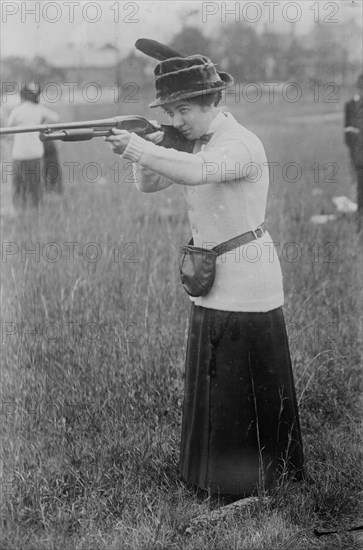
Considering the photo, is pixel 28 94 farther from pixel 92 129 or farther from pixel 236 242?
pixel 236 242

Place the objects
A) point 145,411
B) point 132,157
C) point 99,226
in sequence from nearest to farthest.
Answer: point 132,157 → point 145,411 → point 99,226

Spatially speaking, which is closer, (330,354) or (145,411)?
(145,411)

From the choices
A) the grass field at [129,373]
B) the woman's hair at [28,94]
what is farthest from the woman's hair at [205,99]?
the woman's hair at [28,94]

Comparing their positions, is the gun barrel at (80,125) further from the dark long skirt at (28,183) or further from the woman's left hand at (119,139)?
the dark long skirt at (28,183)

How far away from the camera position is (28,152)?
7949 millimetres

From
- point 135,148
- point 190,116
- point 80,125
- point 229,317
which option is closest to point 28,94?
point 80,125

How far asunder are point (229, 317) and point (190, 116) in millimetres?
910

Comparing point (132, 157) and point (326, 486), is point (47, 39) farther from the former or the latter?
point (326, 486)

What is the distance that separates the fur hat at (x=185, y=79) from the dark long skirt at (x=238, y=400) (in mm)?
972

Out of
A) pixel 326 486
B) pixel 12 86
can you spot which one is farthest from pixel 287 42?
pixel 326 486

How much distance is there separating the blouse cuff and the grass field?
1250 millimetres

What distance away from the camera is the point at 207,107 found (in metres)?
3.55

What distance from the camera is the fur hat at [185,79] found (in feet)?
11.3

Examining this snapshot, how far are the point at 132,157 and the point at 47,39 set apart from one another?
2009 mm
